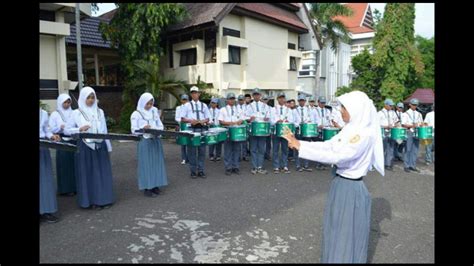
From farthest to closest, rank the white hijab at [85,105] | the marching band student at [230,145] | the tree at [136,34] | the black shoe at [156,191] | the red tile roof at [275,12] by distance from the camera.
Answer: the red tile roof at [275,12] < the tree at [136,34] < the marching band student at [230,145] < the black shoe at [156,191] < the white hijab at [85,105]

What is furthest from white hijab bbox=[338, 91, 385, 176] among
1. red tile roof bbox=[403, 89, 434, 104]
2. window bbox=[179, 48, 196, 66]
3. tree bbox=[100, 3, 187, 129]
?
red tile roof bbox=[403, 89, 434, 104]

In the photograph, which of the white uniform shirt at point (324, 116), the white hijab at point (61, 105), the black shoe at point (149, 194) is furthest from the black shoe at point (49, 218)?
the white uniform shirt at point (324, 116)

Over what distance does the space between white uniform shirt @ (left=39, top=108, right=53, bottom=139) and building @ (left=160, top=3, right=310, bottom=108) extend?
34.7 ft

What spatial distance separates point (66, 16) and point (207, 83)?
20.9ft

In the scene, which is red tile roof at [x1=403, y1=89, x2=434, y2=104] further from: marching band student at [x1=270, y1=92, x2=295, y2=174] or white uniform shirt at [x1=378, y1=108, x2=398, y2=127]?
marching band student at [x1=270, y1=92, x2=295, y2=174]

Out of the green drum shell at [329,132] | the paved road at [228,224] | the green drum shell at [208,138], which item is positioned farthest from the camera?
the green drum shell at [329,132]

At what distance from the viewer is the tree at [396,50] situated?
18.6 metres

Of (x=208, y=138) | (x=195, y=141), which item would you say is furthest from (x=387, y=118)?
(x=195, y=141)

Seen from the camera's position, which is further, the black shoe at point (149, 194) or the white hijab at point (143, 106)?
the black shoe at point (149, 194)

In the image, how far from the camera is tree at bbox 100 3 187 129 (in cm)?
1438

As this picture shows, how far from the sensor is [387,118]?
31.6 ft

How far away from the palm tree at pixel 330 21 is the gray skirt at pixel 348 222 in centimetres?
1927

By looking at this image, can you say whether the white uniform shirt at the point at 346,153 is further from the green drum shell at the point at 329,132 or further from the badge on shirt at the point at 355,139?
the green drum shell at the point at 329,132

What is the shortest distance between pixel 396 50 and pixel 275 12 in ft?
22.2
